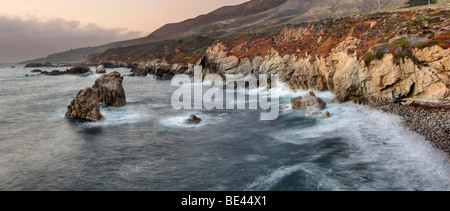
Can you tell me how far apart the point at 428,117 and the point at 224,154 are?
19649 millimetres

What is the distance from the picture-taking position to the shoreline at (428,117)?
20.8 m

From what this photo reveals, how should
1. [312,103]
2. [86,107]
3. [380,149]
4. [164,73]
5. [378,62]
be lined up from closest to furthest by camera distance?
[380,149], [86,107], [378,62], [312,103], [164,73]

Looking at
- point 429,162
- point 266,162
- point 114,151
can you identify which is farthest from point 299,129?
point 114,151

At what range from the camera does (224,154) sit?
74.2ft

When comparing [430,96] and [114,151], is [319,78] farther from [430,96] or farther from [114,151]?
[114,151]

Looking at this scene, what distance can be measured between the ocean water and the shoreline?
0.84 m

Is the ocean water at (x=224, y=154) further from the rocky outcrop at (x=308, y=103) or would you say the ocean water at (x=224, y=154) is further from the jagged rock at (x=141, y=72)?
the jagged rock at (x=141, y=72)

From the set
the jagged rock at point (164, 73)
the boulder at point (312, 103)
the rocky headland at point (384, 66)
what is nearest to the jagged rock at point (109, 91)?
the rocky headland at point (384, 66)

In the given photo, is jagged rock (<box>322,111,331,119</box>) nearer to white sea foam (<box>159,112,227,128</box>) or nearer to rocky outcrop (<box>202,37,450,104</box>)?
rocky outcrop (<box>202,37,450,104</box>)

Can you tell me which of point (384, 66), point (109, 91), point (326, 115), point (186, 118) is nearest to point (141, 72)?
point (109, 91)

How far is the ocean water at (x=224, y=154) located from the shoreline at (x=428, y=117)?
841mm

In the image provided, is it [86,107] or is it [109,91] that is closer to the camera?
[86,107]

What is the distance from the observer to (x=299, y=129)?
2847 centimetres

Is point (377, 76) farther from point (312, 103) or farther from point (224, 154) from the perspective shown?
point (224, 154)
